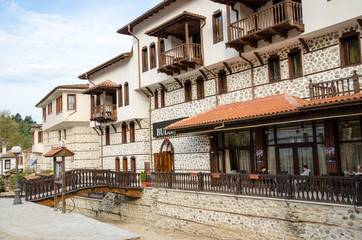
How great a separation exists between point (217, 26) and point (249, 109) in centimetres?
509

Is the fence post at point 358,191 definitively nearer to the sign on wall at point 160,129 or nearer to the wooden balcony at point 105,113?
the sign on wall at point 160,129

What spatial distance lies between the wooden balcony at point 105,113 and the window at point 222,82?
9682 millimetres

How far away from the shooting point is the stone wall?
9.96m

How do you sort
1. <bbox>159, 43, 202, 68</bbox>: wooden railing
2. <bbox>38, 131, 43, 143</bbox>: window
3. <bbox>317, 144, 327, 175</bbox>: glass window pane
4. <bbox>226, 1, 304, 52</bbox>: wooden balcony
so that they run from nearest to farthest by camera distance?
<bbox>226, 1, 304, 52</bbox>: wooden balcony
<bbox>317, 144, 327, 175</bbox>: glass window pane
<bbox>159, 43, 202, 68</bbox>: wooden railing
<bbox>38, 131, 43, 143</bbox>: window

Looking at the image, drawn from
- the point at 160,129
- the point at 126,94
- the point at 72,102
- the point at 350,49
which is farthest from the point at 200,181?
the point at 72,102

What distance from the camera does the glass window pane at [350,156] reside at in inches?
471

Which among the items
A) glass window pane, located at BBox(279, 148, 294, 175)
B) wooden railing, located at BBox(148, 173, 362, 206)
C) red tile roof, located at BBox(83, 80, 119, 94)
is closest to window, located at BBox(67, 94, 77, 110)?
red tile roof, located at BBox(83, 80, 119, 94)

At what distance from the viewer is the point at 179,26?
17.7m

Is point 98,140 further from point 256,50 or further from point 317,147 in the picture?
point 317,147

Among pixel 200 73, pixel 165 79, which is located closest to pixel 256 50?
pixel 200 73

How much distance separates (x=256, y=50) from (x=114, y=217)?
43.1 ft

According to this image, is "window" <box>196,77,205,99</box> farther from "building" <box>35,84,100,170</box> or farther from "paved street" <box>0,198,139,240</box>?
"building" <box>35,84,100,170</box>

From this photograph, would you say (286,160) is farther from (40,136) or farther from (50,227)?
(40,136)

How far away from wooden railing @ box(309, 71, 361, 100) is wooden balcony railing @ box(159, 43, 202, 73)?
6316 millimetres
